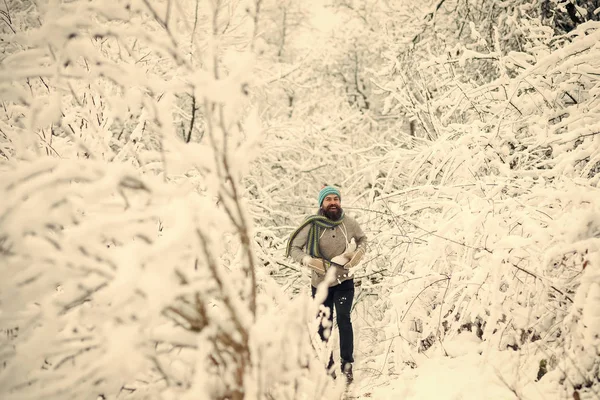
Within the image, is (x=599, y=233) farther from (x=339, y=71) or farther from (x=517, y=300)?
(x=339, y=71)

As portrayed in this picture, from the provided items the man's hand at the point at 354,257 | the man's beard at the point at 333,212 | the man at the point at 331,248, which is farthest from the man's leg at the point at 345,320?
the man's beard at the point at 333,212

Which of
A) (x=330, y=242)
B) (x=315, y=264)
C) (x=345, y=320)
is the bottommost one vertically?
(x=345, y=320)

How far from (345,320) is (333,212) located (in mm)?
972

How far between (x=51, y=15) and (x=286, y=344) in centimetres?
139

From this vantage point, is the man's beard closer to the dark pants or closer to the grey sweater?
the grey sweater

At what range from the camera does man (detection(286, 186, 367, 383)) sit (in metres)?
3.11

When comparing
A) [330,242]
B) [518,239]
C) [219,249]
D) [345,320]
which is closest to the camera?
[219,249]

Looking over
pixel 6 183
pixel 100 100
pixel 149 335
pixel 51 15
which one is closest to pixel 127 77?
pixel 51 15

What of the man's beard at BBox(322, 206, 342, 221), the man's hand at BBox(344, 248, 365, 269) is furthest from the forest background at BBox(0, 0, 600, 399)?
the man's beard at BBox(322, 206, 342, 221)

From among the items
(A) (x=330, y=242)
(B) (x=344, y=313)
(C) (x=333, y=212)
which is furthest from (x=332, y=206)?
(B) (x=344, y=313)

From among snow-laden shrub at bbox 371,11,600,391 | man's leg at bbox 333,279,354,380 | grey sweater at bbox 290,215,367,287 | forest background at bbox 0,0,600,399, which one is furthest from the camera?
grey sweater at bbox 290,215,367,287

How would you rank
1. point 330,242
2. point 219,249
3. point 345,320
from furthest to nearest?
point 330,242 < point 345,320 < point 219,249

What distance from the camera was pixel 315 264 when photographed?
3.12 metres

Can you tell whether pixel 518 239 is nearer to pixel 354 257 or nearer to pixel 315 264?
pixel 354 257
